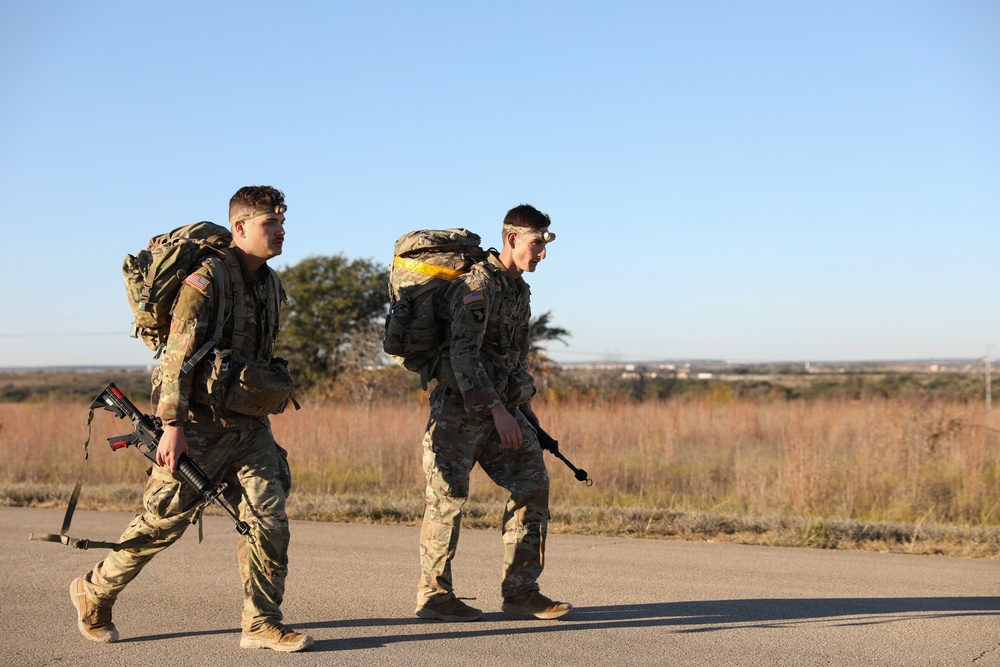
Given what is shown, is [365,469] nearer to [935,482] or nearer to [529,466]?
[935,482]

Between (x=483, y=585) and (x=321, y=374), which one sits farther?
(x=321, y=374)

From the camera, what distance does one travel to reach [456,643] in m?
4.83

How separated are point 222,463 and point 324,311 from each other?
24.8 m

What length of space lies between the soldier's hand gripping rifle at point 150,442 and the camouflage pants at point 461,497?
1.04m

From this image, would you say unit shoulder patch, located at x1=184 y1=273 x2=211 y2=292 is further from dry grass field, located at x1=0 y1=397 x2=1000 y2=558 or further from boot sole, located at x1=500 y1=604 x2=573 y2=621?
dry grass field, located at x1=0 y1=397 x2=1000 y2=558

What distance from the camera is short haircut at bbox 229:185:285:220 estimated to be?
186 inches

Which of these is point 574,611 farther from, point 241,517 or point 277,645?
point 241,517

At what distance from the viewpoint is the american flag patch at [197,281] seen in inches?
177

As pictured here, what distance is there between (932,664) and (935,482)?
586 cm

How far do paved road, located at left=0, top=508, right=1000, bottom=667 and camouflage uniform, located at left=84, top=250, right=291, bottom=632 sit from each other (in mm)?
337

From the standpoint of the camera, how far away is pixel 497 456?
540 centimetres

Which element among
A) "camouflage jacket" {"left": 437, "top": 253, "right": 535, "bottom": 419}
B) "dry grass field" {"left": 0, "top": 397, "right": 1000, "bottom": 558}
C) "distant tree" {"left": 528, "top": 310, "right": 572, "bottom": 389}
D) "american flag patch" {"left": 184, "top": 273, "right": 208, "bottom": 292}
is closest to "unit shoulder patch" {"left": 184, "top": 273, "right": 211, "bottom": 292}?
"american flag patch" {"left": 184, "top": 273, "right": 208, "bottom": 292}

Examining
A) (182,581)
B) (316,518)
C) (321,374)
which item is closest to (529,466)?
(182,581)

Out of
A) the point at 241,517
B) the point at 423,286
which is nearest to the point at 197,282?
the point at 241,517
